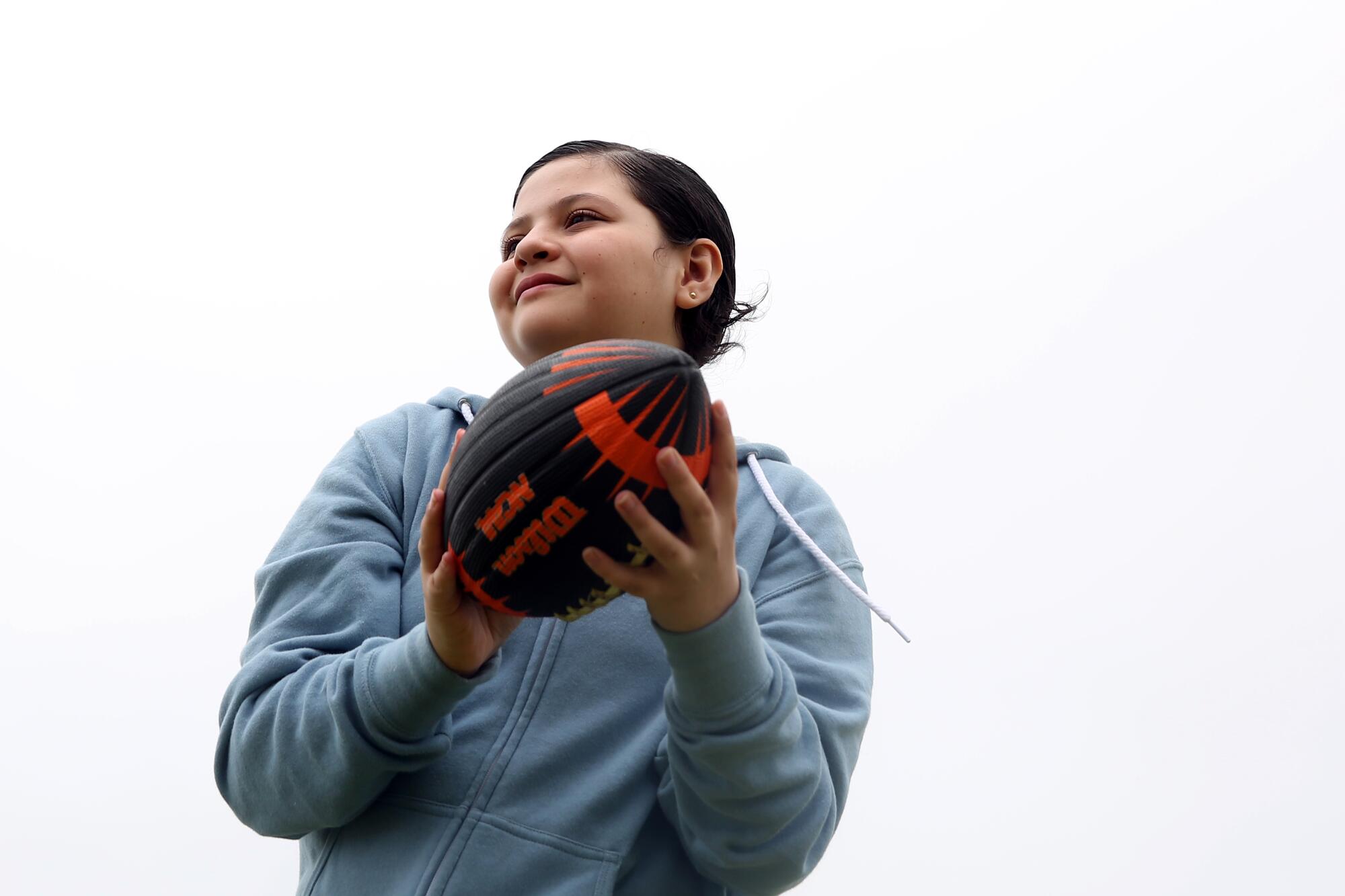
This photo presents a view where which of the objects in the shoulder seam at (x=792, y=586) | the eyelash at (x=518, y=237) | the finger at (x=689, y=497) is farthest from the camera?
the eyelash at (x=518, y=237)

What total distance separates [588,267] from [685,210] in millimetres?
205

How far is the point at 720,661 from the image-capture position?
84 centimetres

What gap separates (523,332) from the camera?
112 centimetres

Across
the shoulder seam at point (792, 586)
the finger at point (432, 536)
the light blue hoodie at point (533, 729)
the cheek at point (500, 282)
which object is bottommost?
the light blue hoodie at point (533, 729)

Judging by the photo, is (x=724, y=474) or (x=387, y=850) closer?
(x=724, y=474)

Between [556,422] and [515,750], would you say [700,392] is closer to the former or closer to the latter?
[556,422]

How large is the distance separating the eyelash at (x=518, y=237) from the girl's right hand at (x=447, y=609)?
1.34 ft

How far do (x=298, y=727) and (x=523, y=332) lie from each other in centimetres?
42

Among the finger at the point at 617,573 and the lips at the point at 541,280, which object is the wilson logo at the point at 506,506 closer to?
the finger at the point at 617,573

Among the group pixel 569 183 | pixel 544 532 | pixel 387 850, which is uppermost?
pixel 569 183

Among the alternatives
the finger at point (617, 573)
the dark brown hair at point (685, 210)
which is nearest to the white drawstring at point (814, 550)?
the dark brown hair at point (685, 210)

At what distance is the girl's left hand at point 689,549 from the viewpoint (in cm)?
76

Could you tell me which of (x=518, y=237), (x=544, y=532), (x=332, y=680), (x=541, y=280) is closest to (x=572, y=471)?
(x=544, y=532)

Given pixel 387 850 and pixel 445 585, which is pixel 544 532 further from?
pixel 387 850
